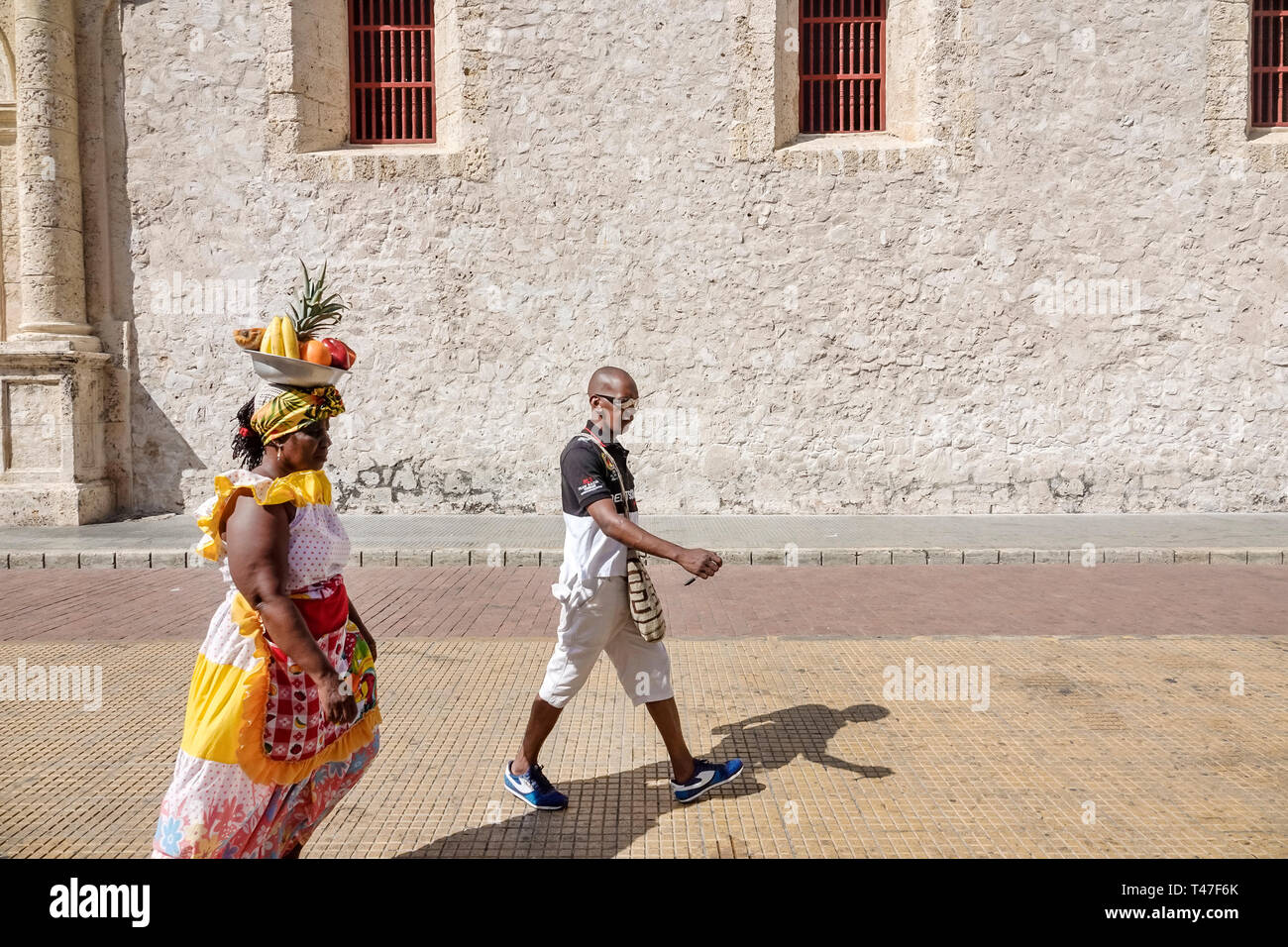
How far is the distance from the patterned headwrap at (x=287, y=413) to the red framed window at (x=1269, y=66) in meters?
13.8

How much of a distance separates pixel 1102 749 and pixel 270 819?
3.37 meters

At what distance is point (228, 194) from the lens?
12312 mm

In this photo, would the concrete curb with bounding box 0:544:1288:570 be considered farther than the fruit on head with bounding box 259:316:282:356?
Yes

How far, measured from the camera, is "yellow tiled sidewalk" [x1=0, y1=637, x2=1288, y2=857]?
3.35m

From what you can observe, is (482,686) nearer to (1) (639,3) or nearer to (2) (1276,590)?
(2) (1276,590)

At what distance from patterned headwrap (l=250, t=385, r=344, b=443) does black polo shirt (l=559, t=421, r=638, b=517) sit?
105 cm

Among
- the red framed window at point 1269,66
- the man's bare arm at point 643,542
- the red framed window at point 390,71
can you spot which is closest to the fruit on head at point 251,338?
the man's bare arm at point 643,542

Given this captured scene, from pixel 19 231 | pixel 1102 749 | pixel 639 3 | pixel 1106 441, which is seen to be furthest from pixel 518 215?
pixel 1102 749

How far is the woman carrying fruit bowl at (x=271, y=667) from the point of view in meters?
2.47

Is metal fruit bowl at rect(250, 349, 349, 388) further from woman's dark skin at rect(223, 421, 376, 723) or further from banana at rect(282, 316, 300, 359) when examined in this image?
woman's dark skin at rect(223, 421, 376, 723)

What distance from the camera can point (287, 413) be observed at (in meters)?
2.67

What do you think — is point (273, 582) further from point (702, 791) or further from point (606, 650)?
point (702, 791)

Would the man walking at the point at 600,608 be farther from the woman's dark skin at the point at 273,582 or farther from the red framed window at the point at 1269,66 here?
the red framed window at the point at 1269,66

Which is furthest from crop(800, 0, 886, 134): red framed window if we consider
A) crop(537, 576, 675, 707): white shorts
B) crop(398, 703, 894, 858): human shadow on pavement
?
crop(537, 576, 675, 707): white shorts
